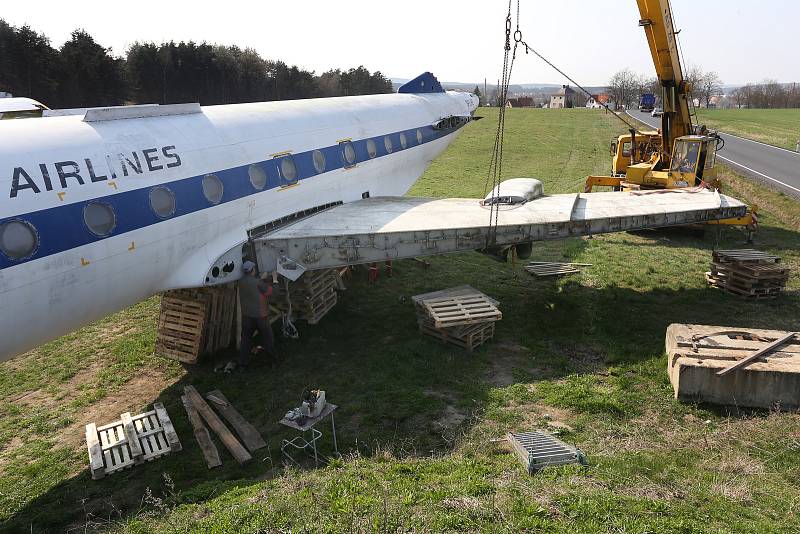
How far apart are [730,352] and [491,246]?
5.20 metres

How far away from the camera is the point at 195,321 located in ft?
41.0

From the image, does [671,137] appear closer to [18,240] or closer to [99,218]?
[99,218]

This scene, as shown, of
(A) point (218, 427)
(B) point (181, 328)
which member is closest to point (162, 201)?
(B) point (181, 328)

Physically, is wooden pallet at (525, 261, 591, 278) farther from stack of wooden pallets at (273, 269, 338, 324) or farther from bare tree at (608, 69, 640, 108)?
bare tree at (608, 69, 640, 108)

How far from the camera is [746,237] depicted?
65.3ft

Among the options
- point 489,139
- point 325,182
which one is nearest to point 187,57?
point 489,139

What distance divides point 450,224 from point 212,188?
5258 mm

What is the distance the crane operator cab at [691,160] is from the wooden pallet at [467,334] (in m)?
11.6

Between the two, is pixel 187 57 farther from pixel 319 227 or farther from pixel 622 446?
pixel 622 446

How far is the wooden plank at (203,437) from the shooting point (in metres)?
9.10

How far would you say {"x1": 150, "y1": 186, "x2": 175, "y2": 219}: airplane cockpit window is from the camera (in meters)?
9.70

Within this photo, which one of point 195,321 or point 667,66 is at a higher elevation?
point 667,66

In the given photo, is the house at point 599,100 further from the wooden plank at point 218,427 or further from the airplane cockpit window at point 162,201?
the wooden plank at point 218,427

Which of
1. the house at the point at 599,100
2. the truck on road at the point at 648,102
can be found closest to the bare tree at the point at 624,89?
the house at the point at 599,100
